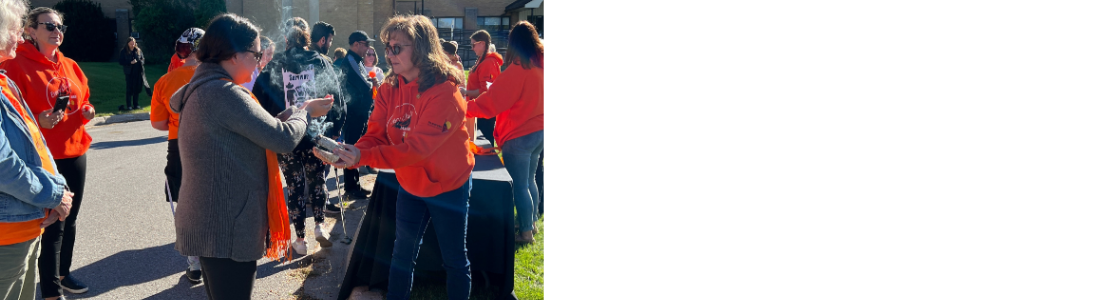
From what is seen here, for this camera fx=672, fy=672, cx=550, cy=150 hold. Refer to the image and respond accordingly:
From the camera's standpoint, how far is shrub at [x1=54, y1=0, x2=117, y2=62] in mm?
22953

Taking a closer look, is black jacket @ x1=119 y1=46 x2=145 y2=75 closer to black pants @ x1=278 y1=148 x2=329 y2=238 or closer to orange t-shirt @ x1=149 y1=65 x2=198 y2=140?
black pants @ x1=278 y1=148 x2=329 y2=238

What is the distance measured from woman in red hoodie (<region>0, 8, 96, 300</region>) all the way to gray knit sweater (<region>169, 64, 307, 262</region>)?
1.27m

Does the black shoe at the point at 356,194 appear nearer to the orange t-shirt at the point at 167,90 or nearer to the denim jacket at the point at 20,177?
the orange t-shirt at the point at 167,90

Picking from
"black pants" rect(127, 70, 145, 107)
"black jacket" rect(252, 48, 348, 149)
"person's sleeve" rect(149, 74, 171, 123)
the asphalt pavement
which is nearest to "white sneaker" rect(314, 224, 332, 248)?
the asphalt pavement

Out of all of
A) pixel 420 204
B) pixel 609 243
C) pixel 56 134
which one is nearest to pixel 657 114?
pixel 609 243

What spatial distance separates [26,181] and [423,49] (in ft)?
4.40

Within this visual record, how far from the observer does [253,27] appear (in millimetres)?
2258

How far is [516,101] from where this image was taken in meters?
3.97

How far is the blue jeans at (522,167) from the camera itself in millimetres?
4117

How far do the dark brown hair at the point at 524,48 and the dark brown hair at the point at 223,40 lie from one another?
183cm

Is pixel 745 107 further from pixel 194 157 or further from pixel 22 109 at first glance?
pixel 22 109

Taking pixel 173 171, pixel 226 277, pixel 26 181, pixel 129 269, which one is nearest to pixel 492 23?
pixel 173 171

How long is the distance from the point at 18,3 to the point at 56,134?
1059 mm

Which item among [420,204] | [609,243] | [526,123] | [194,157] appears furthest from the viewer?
[526,123]
